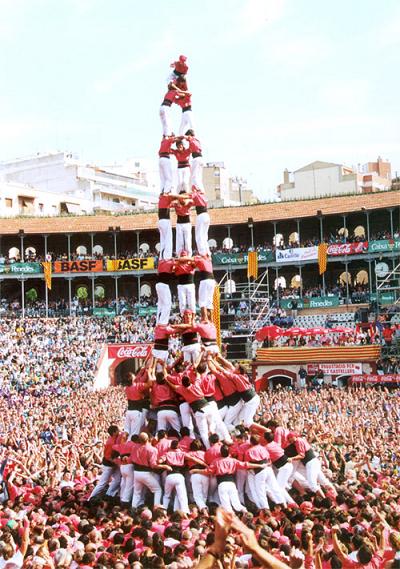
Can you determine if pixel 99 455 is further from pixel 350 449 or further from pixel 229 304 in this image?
pixel 229 304

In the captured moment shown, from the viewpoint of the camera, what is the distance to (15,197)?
58.6 m

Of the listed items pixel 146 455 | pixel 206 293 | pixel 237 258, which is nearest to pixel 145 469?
pixel 146 455

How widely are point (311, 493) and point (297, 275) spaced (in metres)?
34.8

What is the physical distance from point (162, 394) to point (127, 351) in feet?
83.2

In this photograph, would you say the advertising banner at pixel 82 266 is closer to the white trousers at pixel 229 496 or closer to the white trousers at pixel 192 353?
the white trousers at pixel 192 353

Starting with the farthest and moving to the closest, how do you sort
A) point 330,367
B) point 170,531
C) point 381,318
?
point 381,318, point 330,367, point 170,531

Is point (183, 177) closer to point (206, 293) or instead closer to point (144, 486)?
point (206, 293)

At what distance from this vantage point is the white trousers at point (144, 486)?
46.4 ft

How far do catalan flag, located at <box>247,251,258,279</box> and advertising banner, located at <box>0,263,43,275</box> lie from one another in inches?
492

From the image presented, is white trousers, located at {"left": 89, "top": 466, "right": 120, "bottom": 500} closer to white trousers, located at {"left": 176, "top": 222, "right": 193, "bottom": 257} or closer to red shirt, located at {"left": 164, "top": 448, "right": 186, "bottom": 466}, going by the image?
red shirt, located at {"left": 164, "top": 448, "right": 186, "bottom": 466}

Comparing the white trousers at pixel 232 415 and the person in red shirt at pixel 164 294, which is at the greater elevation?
the person in red shirt at pixel 164 294

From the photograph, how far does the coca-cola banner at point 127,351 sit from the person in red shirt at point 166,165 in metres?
24.0

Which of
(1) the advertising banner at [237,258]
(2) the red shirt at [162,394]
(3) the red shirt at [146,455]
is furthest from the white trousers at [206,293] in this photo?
(1) the advertising banner at [237,258]

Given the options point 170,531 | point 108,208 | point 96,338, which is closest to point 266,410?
point 170,531
